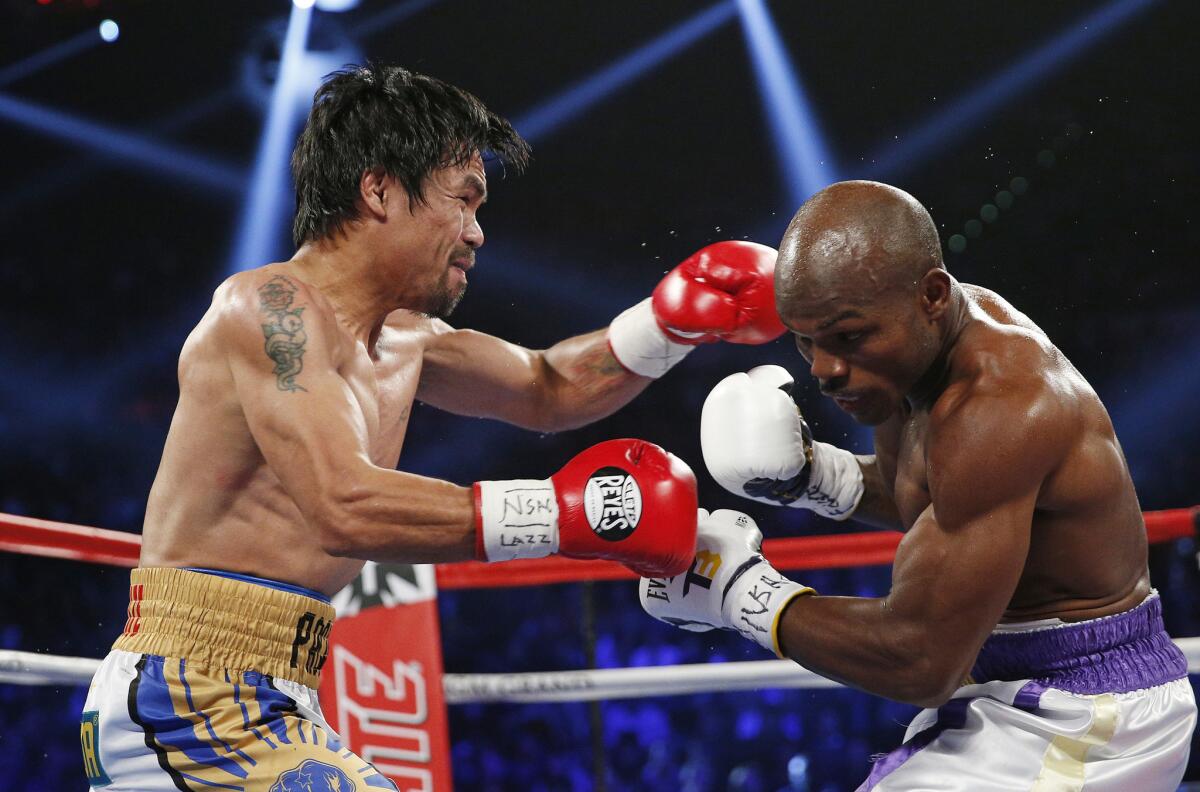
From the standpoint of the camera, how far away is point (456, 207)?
175 cm

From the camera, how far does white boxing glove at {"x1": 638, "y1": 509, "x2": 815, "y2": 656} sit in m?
1.49

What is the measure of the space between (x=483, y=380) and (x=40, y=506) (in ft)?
13.7

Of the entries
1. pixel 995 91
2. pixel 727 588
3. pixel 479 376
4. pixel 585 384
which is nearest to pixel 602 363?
pixel 585 384

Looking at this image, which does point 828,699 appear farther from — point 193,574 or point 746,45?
point 193,574

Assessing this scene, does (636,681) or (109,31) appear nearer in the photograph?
(636,681)

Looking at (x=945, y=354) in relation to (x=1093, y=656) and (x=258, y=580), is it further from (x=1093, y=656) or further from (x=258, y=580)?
(x=258, y=580)

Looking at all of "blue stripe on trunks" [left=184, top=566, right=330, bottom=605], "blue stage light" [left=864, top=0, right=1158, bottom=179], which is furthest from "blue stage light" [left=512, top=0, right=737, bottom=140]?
"blue stripe on trunks" [left=184, top=566, right=330, bottom=605]

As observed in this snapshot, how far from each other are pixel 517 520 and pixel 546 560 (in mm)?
1089

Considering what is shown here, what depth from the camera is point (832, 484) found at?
1.83 metres

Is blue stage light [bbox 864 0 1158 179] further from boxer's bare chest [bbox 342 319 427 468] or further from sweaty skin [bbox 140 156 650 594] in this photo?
sweaty skin [bbox 140 156 650 594]

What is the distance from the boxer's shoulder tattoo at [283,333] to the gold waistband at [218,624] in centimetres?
28

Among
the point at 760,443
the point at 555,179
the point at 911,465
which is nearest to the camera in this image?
the point at 911,465

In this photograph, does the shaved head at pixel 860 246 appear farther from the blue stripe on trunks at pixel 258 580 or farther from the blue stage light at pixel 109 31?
the blue stage light at pixel 109 31

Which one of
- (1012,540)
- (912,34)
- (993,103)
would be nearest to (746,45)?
(912,34)
